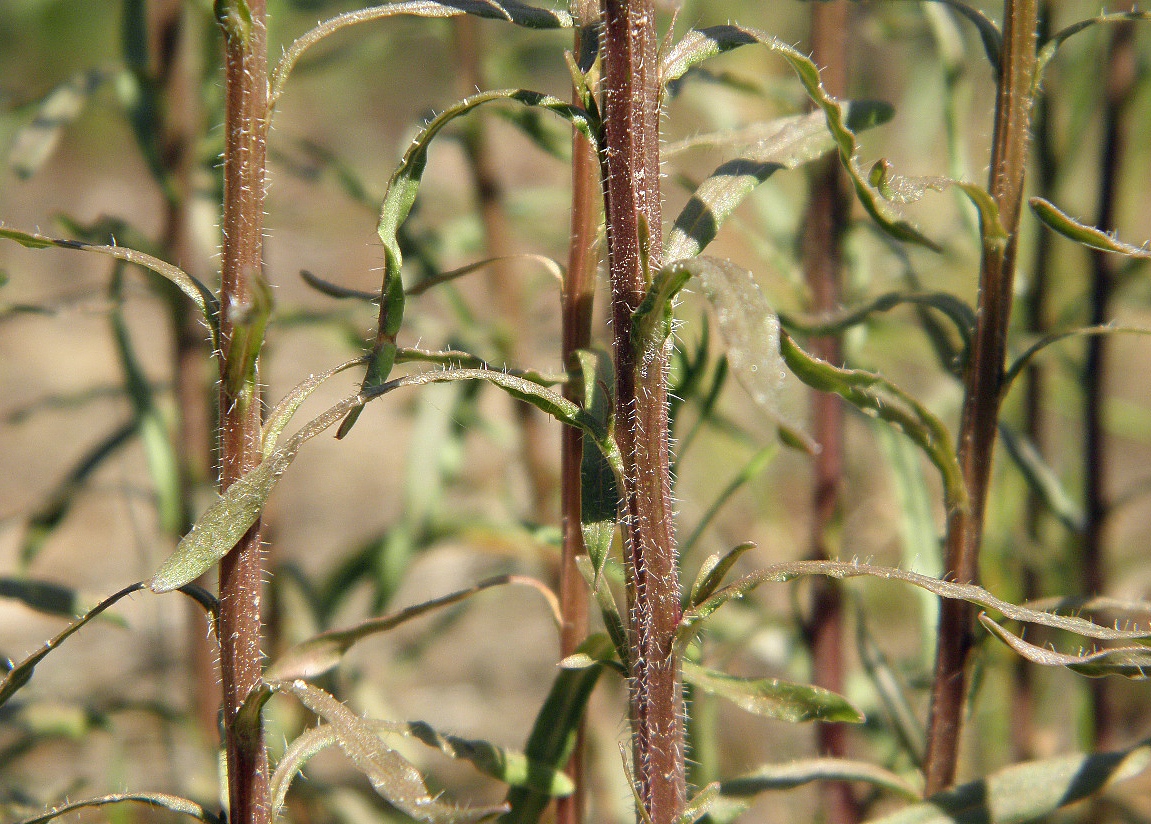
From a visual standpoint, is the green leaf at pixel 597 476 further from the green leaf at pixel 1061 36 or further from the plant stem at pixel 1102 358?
the plant stem at pixel 1102 358

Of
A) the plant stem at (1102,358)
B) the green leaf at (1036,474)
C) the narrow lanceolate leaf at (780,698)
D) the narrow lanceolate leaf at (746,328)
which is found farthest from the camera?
the plant stem at (1102,358)

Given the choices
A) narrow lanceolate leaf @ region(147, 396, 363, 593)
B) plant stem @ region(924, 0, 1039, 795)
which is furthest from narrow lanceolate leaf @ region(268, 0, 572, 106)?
plant stem @ region(924, 0, 1039, 795)

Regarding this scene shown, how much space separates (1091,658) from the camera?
2.52 feet

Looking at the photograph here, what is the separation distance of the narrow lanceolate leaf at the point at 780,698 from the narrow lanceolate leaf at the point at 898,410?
24cm

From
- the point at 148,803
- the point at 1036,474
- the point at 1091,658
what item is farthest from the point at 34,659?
the point at 1036,474

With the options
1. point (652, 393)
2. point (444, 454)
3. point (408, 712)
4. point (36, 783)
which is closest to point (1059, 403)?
point (444, 454)

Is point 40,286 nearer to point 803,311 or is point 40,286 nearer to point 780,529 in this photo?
point 780,529

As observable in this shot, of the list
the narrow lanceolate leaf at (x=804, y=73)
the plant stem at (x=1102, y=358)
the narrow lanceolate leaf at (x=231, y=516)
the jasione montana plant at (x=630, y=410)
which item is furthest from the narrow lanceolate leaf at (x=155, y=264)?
the plant stem at (x=1102, y=358)

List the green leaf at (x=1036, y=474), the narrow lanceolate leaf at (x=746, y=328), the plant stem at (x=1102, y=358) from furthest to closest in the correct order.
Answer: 1. the plant stem at (x=1102, y=358)
2. the green leaf at (x=1036, y=474)
3. the narrow lanceolate leaf at (x=746, y=328)

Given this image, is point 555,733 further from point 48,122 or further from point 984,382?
point 48,122

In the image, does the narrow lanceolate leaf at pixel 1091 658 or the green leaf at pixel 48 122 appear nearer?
the narrow lanceolate leaf at pixel 1091 658

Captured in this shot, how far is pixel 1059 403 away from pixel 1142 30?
2.41 ft

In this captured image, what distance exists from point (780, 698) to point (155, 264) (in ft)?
2.14

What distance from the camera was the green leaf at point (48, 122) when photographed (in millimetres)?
1310
